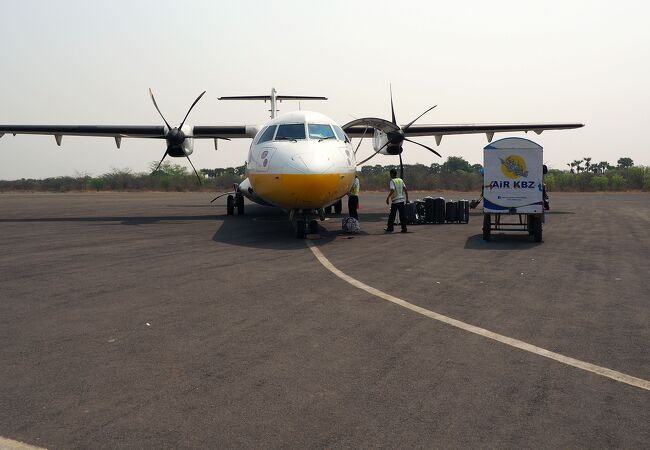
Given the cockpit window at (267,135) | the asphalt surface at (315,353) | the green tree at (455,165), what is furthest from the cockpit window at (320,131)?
the green tree at (455,165)

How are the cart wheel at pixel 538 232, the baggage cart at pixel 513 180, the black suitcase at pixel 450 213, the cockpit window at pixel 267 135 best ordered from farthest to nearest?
the black suitcase at pixel 450 213, the cockpit window at pixel 267 135, the baggage cart at pixel 513 180, the cart wheel at pixel 538 232

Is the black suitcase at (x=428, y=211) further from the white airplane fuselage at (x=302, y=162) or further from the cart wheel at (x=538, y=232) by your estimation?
the cart wheel at (x=538, y=232)

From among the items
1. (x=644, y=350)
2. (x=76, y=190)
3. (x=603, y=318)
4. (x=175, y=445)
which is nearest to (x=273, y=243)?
(x=603, y=318)

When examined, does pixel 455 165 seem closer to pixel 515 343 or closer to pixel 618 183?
pixel 618 183

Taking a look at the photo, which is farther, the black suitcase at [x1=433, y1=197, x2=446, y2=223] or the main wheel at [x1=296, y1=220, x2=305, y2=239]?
the black suitcase at [x1=433, y1=197, x2=446, y2=223]

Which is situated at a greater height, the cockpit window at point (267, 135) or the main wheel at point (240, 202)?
the cockpit window at point (267, 135)

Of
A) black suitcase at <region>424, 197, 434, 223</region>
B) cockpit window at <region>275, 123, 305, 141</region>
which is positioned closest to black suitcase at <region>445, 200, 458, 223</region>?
black suitcase at <region>424, 197, 434, 223</region>

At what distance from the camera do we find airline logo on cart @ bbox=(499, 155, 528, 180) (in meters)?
14.3

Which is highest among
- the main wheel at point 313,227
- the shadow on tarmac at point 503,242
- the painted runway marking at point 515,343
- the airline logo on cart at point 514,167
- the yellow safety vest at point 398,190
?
the airline logo on cart at point 514,167

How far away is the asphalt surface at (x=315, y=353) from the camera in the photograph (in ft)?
12.0

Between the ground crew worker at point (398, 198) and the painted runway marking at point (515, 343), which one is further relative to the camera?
the ground crew worker at point (398, 198)

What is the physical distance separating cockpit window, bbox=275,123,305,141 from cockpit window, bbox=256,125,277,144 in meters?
0.33

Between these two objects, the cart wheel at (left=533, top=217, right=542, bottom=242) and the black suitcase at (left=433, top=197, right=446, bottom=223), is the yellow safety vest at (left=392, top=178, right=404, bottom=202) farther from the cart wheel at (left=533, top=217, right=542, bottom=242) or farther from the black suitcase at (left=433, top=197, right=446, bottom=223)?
the black suitcase at (left=433, top=197, right=446, bottom=223)

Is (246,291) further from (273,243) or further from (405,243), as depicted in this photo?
(405,243)
